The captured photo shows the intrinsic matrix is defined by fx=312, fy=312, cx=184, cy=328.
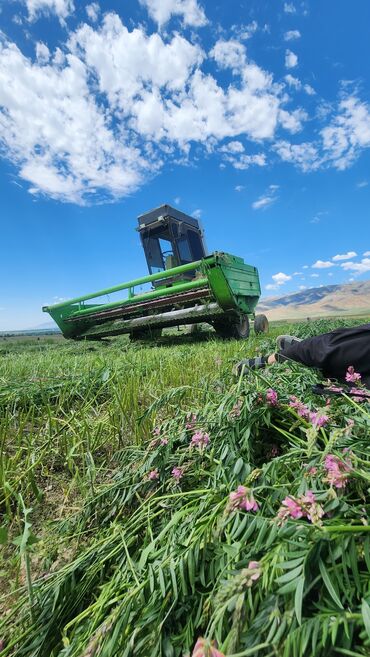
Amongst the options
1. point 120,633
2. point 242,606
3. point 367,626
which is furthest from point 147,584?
point 367,626

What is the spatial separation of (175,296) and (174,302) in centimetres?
13

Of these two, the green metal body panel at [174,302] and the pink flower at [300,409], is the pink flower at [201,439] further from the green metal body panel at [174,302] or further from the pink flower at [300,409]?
the green metal body panel at [174,302]

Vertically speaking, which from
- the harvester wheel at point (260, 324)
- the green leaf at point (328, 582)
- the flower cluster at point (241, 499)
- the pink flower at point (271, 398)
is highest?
the pink flower at point (271, 398)

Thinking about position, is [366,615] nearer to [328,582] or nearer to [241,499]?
[328,582]

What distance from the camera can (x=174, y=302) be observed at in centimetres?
655

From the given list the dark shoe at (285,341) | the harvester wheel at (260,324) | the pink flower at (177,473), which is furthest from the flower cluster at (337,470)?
the harvester wheel at (260,324)

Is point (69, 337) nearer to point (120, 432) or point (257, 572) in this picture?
point (120, 432)

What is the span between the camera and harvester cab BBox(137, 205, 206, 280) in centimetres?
902

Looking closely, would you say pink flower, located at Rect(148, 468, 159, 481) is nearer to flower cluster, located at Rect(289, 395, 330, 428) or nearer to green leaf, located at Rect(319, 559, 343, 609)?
flower cluster, located at Rect(289, 395, 330, 428)

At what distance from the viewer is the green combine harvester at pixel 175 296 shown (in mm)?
6004

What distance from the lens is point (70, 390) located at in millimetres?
1983

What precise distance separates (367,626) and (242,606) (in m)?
0.15

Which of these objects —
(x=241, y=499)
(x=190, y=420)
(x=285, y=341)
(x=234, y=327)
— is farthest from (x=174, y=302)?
(x=241, y=499)

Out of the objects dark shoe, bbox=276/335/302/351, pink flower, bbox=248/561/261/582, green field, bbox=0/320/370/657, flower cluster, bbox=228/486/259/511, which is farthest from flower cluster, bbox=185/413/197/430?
dark shoe, bbox=276/335/302/351
